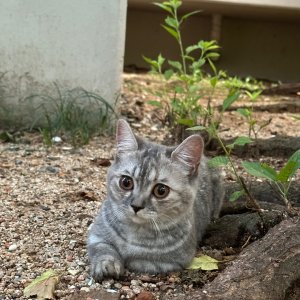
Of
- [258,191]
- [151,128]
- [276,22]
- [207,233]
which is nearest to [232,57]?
[276,22]

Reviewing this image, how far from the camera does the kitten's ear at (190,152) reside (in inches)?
88.8

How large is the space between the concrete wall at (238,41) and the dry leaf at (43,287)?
256 inches

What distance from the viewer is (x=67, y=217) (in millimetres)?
2785

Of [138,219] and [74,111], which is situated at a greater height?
[138,219]

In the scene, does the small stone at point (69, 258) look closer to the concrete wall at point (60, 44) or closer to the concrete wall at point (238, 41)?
the concrete wall at point (60, 44)

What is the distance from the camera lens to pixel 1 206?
286 cm

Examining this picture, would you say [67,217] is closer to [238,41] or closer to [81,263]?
[81,263]

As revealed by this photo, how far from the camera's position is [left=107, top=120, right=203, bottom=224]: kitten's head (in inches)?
85.1

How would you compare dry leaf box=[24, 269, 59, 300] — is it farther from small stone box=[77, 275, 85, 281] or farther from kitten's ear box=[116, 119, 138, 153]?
kitten's ear box=[116, 119, 138, 153]

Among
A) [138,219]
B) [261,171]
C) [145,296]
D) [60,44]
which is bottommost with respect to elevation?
[145,296]

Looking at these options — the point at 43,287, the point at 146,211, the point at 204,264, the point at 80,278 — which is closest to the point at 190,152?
the point at 146,211

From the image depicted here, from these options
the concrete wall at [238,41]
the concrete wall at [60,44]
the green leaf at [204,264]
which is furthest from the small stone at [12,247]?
the concrete wall at [238,41]

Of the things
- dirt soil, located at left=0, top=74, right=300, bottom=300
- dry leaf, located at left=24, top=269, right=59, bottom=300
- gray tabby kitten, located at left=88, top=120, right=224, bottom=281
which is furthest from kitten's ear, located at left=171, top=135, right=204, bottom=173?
dry leaf, located at left=24, top=269, right=59, bottom=300

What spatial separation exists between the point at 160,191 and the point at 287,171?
0.49 m
